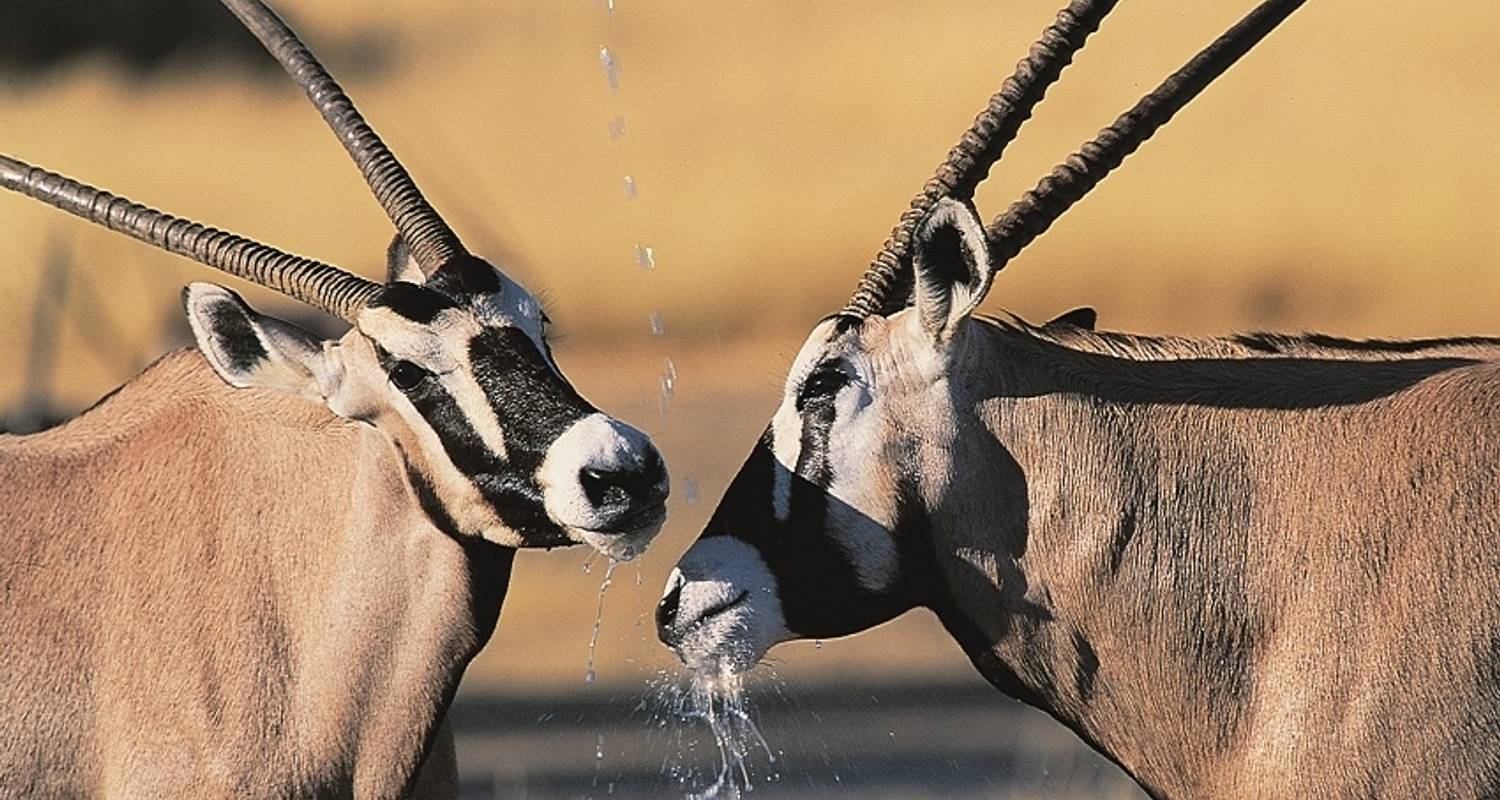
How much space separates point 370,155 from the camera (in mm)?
6648

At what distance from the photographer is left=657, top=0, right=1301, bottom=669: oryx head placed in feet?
19.7

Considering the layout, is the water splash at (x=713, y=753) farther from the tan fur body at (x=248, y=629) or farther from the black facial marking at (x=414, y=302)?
the black facial marking at (x=414, y=302)

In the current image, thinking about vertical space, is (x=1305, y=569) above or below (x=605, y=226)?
above

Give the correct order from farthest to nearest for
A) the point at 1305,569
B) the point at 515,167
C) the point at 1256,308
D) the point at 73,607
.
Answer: the point at 515,167 < the point at 1256,308 < the point at 73,607 < the point at 1305,569

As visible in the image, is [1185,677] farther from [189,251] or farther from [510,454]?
[189,251]

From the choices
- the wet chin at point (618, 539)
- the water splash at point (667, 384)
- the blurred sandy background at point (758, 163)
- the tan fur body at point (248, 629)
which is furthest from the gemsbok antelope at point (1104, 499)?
the blurred sandy background at point (758, 163)

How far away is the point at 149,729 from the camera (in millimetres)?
6203

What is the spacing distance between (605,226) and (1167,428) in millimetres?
15184

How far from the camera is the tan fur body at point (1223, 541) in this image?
18.7 feet

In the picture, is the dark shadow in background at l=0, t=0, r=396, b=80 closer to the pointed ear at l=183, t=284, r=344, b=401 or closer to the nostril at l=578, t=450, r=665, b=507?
the pointed ear at l=183, t=284, r=344, b=401

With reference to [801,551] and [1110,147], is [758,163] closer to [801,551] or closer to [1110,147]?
[1110,147]

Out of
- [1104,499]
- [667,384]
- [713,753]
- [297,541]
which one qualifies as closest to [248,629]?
[297,541]

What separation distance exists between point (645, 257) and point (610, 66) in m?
1.62

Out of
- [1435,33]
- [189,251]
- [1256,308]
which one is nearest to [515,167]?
[1256,308]
